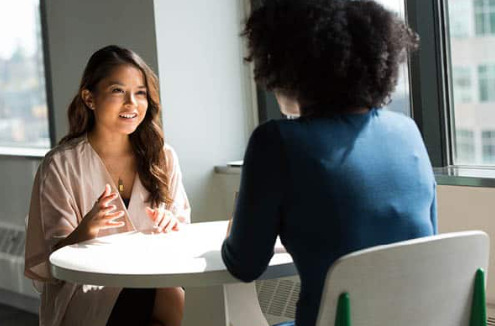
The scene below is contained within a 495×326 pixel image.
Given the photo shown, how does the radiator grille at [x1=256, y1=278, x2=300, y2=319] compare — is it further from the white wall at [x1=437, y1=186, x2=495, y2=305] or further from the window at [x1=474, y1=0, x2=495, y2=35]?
the window at [x1=474, y1=0, x2=495, y2=35]

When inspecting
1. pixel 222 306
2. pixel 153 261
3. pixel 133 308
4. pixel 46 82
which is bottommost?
pixel 133 308

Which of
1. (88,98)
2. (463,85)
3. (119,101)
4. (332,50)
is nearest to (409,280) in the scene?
(332,50)

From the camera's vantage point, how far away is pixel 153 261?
7.03 feet

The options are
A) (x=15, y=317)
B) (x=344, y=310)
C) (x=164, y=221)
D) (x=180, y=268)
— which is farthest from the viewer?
(x=15, y=317)

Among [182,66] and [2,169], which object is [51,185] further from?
[2,169]

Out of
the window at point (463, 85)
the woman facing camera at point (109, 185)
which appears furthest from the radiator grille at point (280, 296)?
the window at point (463, 85)

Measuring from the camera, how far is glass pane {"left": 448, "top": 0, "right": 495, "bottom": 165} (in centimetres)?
306

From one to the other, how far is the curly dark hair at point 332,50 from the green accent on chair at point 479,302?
1.34ft

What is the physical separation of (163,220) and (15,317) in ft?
7.00

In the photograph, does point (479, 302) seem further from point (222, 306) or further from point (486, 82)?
point (486, 82)

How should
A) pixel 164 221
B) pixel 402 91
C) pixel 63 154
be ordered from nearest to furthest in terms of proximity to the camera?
1. pixel 164 221
2. pixel 63 154
3. pixel 402 91

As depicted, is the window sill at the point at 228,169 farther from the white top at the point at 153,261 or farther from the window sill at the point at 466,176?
the white top at the point at 153,261

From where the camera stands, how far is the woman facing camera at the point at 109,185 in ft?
8.84

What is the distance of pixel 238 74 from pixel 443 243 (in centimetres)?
244
